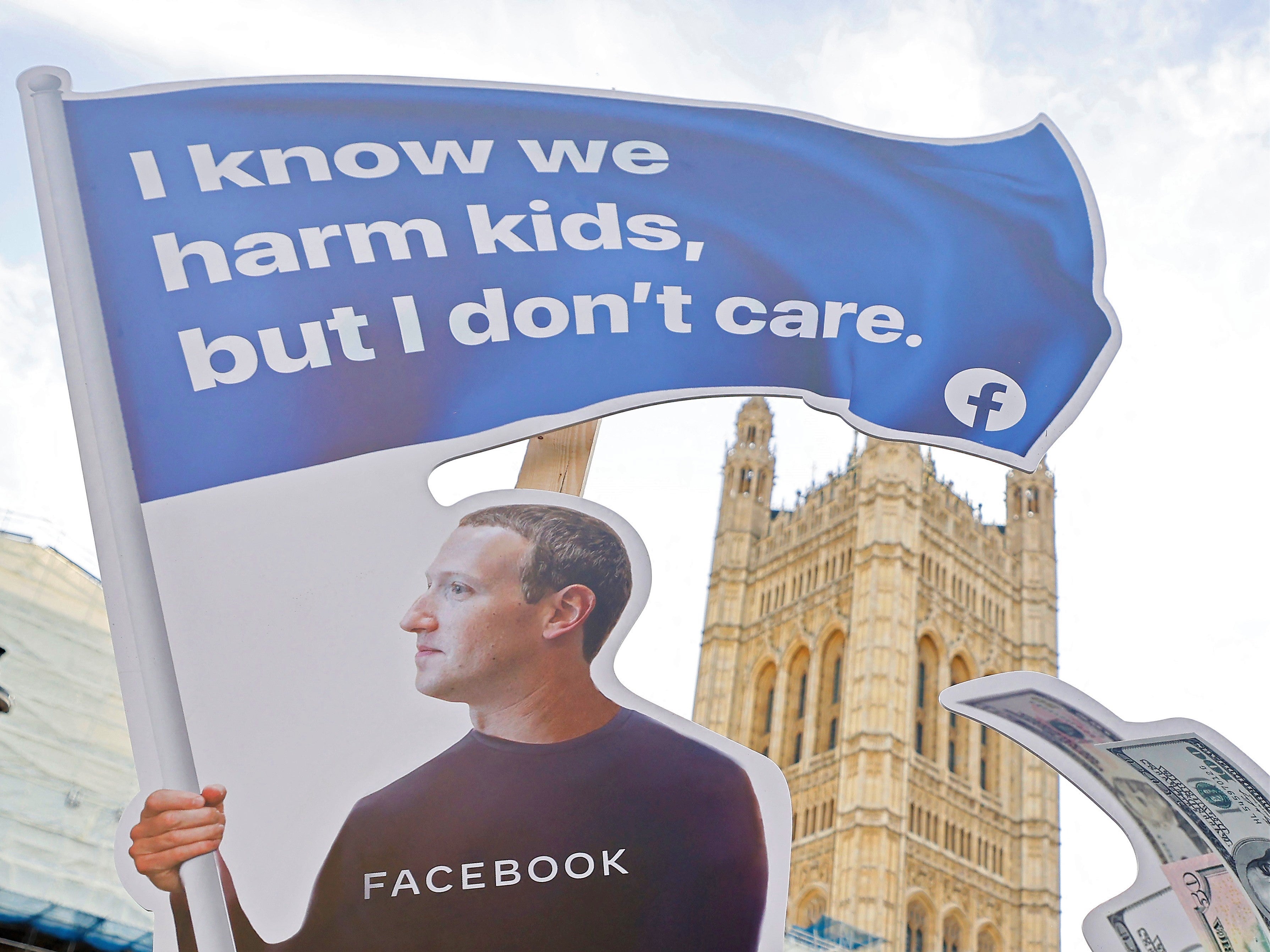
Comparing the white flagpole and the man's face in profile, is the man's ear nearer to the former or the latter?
the man's face in profile

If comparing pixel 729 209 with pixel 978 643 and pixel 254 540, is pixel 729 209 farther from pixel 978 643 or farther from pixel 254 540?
pixel 978 643

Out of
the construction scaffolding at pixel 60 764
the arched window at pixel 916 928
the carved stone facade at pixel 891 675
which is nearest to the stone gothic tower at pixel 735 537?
the carved stone facade at pixel 891 675

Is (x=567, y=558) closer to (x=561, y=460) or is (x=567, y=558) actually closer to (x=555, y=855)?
(x=561, y=460)

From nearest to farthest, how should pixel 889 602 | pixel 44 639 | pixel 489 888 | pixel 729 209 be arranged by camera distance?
pixel 489 888
pixel 729 209
pixel 44 639
pixel 889 602

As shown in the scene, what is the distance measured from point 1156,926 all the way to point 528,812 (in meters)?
2.49

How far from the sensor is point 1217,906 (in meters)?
5.21

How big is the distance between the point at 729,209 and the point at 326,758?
117 inches

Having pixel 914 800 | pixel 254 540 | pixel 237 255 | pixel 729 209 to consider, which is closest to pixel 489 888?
pixel 254 540

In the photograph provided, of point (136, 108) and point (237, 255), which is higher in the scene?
point (136, 108)

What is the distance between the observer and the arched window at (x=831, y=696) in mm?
49656

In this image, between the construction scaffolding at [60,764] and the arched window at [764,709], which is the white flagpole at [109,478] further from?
the arched window at [764,709]

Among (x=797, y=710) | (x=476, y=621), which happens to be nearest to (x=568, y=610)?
(x=476, y=621)

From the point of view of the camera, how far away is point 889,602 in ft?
164

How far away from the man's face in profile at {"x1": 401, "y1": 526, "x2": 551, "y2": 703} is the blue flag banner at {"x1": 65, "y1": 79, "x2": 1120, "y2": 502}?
507mm
